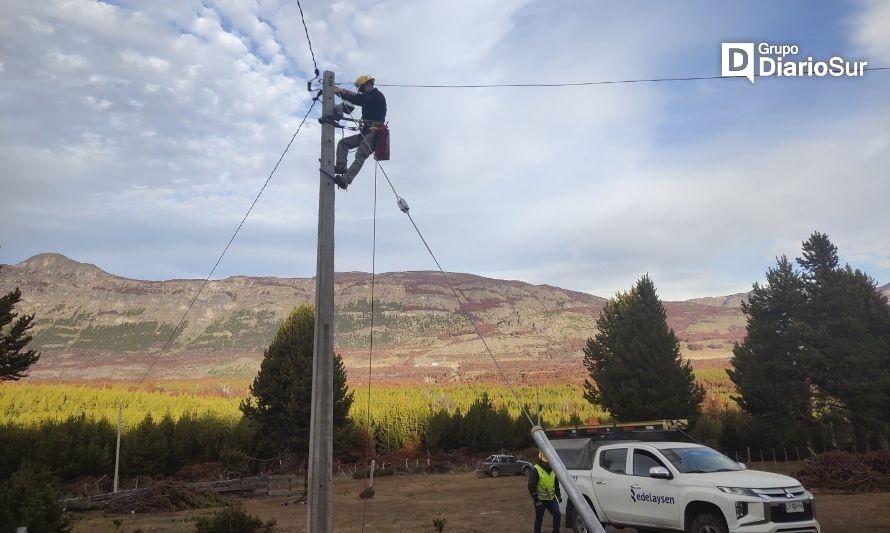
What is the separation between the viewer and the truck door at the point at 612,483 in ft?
35.0

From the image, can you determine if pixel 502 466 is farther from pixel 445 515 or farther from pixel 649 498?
pixel 649 498

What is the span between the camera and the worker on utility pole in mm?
8148

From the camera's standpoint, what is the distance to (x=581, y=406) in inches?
3113

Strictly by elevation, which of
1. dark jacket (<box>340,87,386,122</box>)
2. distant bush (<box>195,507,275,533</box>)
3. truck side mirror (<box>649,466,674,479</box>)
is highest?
dark jacket (<box>340,87,386,122</box>)

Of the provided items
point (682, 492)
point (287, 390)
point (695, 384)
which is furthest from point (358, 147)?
point (695, 384)

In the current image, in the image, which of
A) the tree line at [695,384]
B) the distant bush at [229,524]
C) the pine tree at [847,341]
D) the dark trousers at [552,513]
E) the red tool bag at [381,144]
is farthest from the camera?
the tree line at [695,384]

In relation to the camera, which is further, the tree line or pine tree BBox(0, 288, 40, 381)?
the tree line

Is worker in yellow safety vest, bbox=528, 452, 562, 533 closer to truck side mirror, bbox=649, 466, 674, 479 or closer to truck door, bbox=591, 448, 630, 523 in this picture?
truck door, bbox=591, 448, 630, 523

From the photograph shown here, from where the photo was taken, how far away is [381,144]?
8445 millimetres

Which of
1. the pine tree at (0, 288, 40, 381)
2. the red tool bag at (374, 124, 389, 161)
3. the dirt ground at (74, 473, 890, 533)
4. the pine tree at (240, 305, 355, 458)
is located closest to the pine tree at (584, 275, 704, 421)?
the dirt ground at (74, 473, 890, 533)

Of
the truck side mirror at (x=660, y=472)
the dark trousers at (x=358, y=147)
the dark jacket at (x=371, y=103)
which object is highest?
the dark jacket at (x=371, y=103)

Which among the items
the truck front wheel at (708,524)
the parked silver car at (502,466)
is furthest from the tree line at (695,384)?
the truck front wheel at (708,524)

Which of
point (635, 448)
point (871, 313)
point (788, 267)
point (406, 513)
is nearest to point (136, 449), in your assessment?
point (406, 513)

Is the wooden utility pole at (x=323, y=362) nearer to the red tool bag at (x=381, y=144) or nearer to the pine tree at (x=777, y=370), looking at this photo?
the red tool bag at (x=381, y=144)
